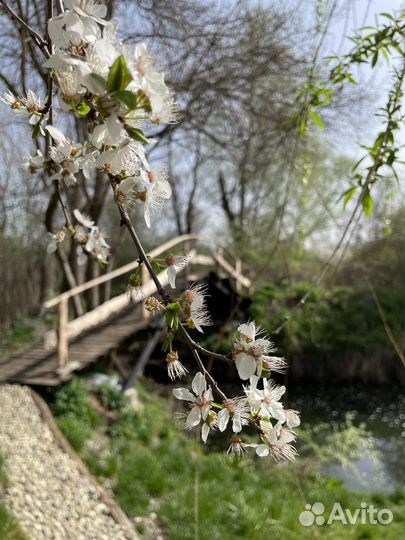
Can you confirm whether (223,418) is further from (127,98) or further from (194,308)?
(127,98)

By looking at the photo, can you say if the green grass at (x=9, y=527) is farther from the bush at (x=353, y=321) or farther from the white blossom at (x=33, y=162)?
the bush at (x=353, y=321)

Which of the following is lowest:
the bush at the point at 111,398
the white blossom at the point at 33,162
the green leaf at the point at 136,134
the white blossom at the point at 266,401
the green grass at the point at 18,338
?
the bush at the point at 111,398

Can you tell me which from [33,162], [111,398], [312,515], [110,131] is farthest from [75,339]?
[110,131]

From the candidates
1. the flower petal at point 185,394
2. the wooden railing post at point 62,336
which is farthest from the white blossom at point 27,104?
the wooden railing post at point 62,336

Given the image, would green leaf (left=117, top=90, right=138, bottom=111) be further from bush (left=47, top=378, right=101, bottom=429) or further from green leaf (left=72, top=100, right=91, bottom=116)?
A: bush (left=47, top=378, right=101, bottom=429)

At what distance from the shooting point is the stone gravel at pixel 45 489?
3488 millimetres

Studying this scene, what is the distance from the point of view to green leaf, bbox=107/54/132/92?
545mm

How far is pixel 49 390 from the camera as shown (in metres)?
5.53

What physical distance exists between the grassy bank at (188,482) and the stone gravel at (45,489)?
0.29 meters

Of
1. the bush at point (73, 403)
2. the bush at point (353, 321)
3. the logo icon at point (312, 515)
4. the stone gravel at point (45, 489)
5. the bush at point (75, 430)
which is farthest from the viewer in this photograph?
the bush at point (353, 321)

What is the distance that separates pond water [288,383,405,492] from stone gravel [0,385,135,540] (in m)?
3.36

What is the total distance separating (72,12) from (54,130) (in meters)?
0.16

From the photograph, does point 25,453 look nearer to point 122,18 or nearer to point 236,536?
point 236,536

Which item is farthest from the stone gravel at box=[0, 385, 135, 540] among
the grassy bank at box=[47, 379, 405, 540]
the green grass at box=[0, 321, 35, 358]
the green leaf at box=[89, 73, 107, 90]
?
the green grass at box=[0, 321, 35, 358]
